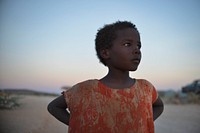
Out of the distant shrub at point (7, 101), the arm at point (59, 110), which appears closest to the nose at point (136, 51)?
the arm at point (59, 110)

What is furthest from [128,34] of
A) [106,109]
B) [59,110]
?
[59,110]

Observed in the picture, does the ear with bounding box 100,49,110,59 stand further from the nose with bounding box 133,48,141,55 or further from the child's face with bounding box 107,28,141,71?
the nose with bounding box 133,48,141,55

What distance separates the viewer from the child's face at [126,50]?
1.53m

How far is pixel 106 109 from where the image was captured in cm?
145

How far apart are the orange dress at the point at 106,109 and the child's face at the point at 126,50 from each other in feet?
0.51

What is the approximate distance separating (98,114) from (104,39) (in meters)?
0.52

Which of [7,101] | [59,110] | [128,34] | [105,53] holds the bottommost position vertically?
[7,101]

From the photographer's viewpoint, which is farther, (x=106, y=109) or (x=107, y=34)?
(x=107, y=34)

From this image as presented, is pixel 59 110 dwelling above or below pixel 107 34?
below

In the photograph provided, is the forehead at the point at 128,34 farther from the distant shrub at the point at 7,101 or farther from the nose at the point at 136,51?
the distant shrub at the point at 7,101

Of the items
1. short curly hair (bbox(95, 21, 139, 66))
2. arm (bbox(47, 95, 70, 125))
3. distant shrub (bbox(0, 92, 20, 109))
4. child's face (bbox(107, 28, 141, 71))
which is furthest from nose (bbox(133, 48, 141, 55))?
distant shrub (bbox(0, 92, 20, 109))

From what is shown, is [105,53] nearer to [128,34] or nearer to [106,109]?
[128,34]

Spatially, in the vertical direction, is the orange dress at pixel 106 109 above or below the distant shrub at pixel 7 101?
above

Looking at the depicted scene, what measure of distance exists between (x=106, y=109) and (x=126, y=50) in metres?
0.39
